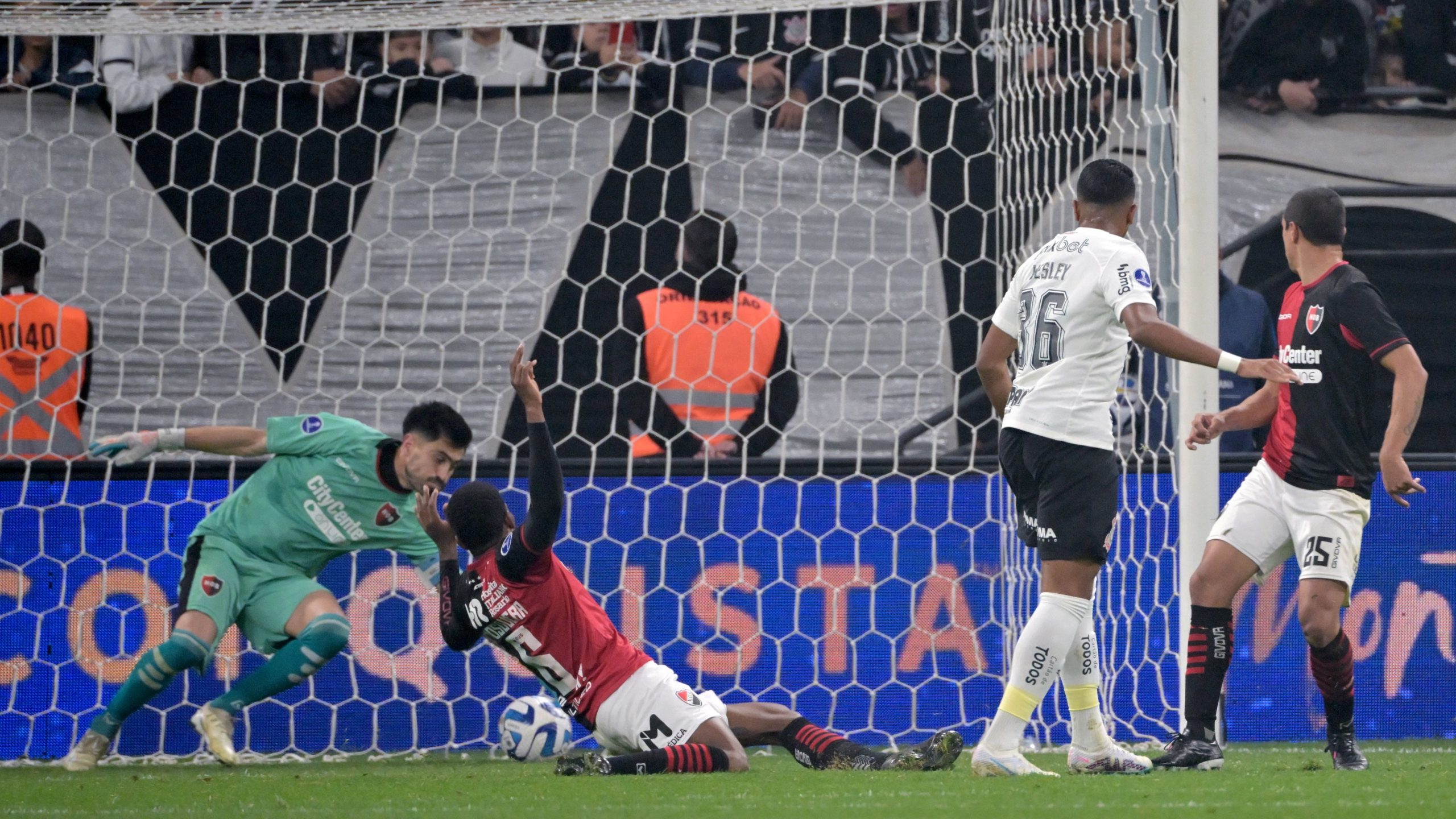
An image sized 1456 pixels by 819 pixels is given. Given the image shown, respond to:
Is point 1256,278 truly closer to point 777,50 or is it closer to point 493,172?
point 777,50

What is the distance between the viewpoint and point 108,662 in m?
6.03

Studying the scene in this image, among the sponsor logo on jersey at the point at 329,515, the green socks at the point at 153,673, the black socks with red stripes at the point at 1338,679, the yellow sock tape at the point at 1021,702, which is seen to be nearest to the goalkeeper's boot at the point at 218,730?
the green socks at the point at 153,673

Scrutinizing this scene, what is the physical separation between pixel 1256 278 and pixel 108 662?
568cm

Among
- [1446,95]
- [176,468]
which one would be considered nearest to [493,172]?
[176,468]

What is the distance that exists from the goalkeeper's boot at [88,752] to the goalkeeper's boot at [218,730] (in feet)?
1.11

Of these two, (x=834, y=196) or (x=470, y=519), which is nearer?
(x=470, y=519)

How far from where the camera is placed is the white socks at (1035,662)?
424 cm

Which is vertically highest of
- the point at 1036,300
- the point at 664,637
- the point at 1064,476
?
the point at 1036,300

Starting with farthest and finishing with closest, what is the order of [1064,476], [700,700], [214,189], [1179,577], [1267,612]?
1. [214,189]
2. [1267,612]
3. [1179,577]
4. [700,700]
5. [1064,476]

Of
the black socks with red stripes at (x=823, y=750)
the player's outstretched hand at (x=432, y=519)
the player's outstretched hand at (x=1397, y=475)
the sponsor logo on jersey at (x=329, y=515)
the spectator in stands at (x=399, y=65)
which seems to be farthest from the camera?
the spectator in stands at (x=399, y=65)

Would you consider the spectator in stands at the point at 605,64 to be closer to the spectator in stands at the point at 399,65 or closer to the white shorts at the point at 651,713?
the spectator in stands at the point at 399,65

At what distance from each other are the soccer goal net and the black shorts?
5.32ft

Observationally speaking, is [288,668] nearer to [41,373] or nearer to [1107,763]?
[41,373]

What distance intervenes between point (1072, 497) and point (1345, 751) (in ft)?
3.98
